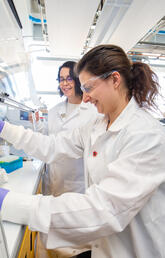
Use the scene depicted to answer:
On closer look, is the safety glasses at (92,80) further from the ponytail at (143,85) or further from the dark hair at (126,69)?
the ponytail at (143,85)

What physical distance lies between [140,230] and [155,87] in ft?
2.45

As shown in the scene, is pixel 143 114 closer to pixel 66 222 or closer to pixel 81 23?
pixel 66 222

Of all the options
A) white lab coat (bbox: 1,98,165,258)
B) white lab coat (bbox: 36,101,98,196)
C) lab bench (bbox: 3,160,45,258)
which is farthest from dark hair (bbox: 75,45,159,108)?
lab bench (bbox: 3,160,45,258)

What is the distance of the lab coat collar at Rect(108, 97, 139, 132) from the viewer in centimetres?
84

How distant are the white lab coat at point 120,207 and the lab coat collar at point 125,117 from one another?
0.03 meters

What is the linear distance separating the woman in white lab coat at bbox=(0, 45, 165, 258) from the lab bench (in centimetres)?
4

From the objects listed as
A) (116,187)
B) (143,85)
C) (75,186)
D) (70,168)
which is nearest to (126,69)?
(143,85)

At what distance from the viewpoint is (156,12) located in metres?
1.75

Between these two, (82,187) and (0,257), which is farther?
(82,187)

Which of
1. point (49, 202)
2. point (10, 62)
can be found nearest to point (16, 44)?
point (10, 62)

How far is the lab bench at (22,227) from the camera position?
57cm

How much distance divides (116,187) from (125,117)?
0.37 m

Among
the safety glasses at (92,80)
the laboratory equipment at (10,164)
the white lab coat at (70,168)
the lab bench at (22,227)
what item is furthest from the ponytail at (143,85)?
the laboratory equipment at (10,164)

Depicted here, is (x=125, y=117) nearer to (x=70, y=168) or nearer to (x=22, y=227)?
(x=22, y=227)
